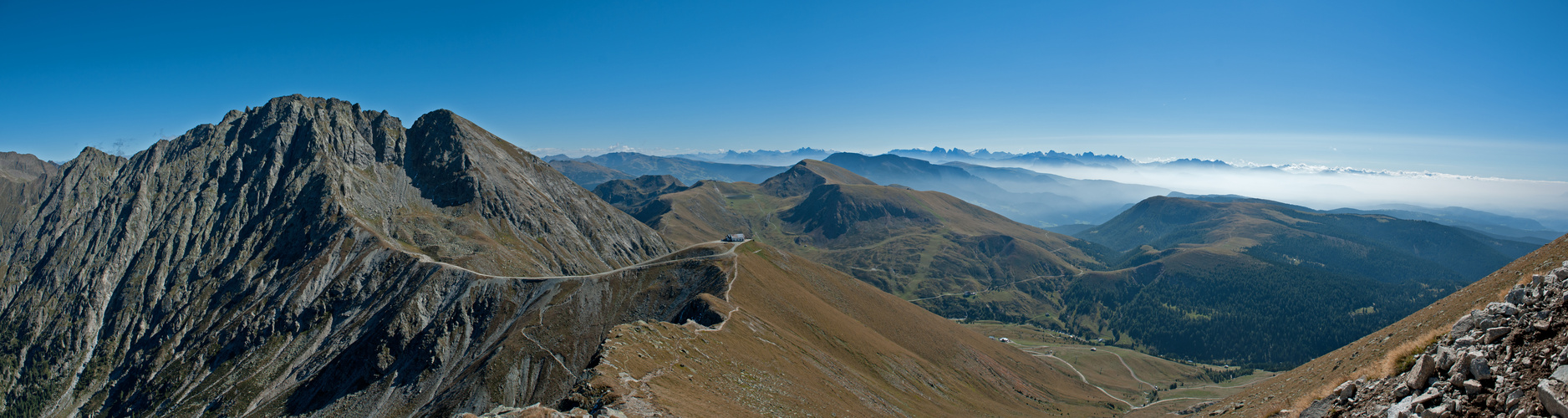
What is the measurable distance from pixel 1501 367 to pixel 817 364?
301 ft

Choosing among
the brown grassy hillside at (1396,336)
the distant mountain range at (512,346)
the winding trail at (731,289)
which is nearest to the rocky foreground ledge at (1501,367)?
the brown grassy hillside at (1396,336)

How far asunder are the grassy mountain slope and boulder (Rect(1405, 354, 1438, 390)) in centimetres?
4582

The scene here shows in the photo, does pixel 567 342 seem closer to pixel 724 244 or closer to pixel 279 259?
pixel 724 244

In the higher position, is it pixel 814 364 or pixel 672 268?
pixel 672 268

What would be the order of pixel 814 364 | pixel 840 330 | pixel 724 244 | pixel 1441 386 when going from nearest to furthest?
pixel 1441 386, pixel 814 364, pixel 840 330, pixel 724 244

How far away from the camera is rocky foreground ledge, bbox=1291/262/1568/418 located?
1569 cm

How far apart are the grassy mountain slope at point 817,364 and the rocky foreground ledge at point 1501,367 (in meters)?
45.9

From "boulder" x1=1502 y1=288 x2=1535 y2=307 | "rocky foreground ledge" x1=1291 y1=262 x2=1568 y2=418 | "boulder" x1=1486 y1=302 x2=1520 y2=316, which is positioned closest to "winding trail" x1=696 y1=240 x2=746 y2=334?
"rocky foreground ledge" x1=1291 y1=262 x2=1568 y2=418

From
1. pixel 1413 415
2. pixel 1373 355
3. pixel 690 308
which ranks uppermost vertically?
pixel 1413 415

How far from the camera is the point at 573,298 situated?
138250 mm

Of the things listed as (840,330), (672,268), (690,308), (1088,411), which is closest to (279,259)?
(672,268)

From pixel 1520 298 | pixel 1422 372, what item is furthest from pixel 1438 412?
pixel 1520 298

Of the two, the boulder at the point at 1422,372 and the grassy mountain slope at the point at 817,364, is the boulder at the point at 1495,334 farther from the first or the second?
the grassy mountain slope at the point at 817,364

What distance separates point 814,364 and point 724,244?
94.9 metres
